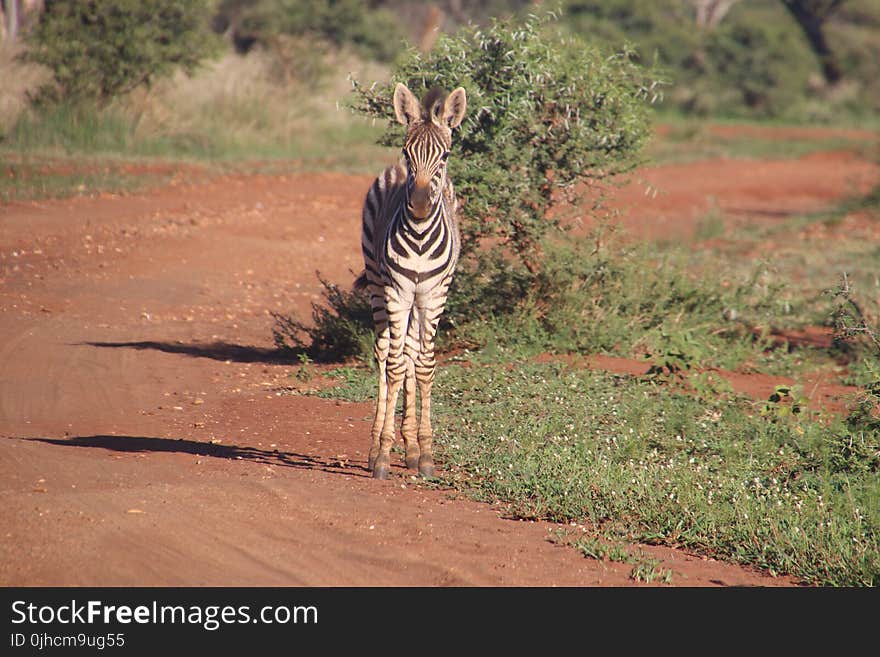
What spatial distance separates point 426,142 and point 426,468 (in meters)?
2.06

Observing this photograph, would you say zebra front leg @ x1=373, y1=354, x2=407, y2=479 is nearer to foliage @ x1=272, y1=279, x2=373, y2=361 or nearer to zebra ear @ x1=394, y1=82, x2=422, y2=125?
zebra ear @ x1=394, y1=82, x2=422, y2=125

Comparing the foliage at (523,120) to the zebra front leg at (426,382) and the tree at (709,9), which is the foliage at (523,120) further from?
the tree at (709,9)

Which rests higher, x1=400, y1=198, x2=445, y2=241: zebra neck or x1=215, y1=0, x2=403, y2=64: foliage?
x1=215, y1=0, x2=403, y2=64: foliage

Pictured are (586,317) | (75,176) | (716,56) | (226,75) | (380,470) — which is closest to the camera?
(380,470)

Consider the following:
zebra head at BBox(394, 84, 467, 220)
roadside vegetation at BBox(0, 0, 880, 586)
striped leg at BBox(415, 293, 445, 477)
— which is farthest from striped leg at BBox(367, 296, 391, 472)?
zebra head at BBox(394, 84, 467, 220)

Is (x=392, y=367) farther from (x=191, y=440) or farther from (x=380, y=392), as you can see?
(x=191, y=440)

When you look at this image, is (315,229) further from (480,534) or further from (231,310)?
(480,534)

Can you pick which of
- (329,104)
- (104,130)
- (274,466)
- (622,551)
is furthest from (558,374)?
(329,104)

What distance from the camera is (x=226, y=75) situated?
2466 centimetres

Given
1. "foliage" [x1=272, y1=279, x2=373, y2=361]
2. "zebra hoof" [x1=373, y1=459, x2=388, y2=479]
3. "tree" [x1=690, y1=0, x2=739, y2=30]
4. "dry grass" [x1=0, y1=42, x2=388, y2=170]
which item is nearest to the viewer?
"zebra hoof" [x1=373, y1=459, x2=388, y2=479]

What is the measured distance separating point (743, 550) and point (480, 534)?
139cm

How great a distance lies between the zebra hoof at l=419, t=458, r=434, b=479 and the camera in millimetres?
7367

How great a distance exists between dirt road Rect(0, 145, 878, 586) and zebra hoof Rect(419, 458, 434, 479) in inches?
4.8

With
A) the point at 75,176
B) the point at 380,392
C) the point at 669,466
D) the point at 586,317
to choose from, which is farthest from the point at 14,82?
the point at 669,466
